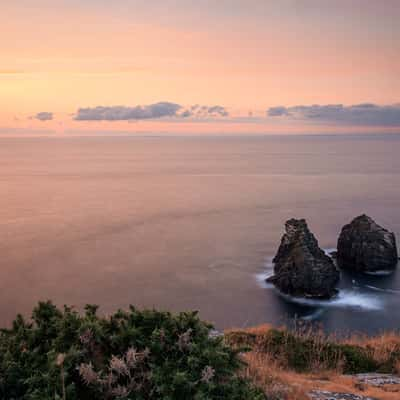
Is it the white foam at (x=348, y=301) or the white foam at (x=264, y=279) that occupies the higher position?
the white foam at (x=264, y=279)

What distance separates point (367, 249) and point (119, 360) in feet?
147

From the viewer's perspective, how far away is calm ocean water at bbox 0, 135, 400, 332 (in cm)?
3800

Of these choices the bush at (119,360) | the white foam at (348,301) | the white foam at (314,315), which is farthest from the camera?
the white foam at (348,301)

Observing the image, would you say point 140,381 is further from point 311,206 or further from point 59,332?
point 311,206

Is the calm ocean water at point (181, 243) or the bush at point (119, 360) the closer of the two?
the bush at point (119, 360)

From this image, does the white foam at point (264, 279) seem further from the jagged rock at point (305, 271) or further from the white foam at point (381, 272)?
the white foam at point (381, 272)

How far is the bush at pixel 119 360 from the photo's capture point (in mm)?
5695

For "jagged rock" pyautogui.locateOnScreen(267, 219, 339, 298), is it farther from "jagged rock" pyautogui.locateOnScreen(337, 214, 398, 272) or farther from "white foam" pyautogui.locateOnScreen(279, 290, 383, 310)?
"jagged rock" pyautogui.locateOnScreen(337, 214, 398, 272)

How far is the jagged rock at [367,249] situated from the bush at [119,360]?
4260 cm

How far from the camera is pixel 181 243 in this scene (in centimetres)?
5700

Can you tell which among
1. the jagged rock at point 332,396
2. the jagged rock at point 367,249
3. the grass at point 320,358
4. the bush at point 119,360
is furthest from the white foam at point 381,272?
the bush at point 119,360

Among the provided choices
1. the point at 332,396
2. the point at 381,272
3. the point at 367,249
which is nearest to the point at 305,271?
the point at 367,249

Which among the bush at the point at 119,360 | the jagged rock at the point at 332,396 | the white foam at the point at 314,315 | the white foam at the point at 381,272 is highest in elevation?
the bush at the point at 119,360

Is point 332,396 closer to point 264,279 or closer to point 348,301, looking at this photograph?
point 348,301
